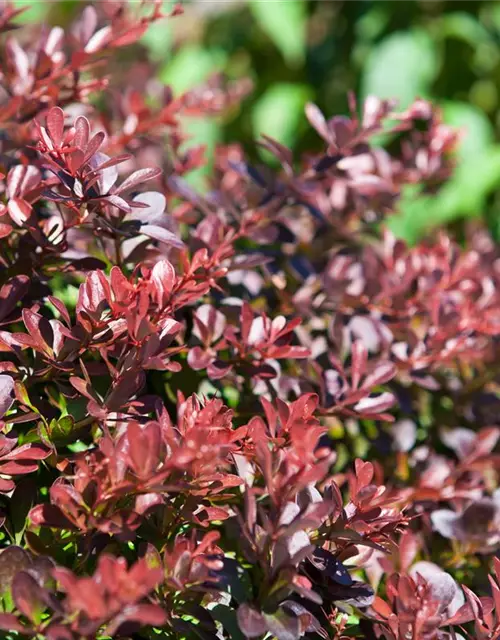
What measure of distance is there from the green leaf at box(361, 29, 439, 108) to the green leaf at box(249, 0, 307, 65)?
0.36 metres

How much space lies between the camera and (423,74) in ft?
8.84

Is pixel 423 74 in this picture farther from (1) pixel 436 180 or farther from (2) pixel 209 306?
(2) pixel 209 306

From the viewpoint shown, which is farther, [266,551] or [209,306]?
[209,306]

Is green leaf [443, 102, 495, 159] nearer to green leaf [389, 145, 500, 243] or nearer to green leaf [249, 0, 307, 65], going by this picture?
green leaf [389, 145, 500, 243]

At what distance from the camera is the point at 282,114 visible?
112 inches

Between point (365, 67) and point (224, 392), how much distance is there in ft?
6.33

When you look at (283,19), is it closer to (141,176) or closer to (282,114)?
(282,114)

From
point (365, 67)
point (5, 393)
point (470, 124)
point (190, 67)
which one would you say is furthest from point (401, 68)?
point (5, 393)

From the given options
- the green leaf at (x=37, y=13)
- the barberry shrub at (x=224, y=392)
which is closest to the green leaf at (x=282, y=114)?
the green leaf at (x=37, y=13)

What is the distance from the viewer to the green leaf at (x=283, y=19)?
2891 millimetres

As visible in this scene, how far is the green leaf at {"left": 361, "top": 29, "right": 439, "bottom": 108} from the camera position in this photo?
2.58m

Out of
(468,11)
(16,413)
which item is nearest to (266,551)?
(16,413)

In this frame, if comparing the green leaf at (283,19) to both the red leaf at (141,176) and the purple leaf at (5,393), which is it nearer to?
the red leaf at (141,176)

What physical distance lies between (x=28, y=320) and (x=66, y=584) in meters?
0.33
